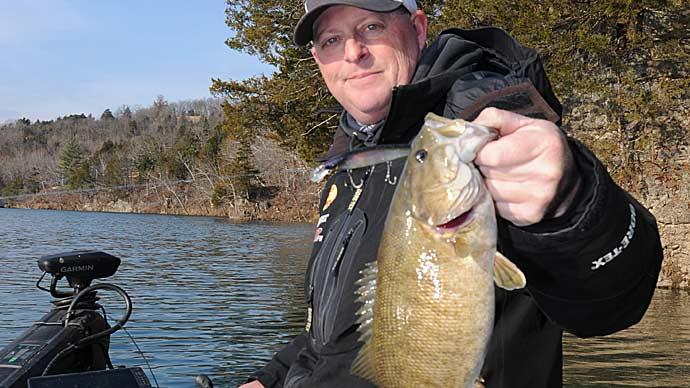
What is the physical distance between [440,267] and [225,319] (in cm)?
1220

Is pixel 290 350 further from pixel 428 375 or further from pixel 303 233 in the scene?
pixel 303 233

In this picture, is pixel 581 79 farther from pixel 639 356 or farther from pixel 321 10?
pixel 321 10

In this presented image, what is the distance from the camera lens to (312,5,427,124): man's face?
9.20 feet

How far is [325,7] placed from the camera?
2.84 meters

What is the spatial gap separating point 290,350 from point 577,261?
196 cm

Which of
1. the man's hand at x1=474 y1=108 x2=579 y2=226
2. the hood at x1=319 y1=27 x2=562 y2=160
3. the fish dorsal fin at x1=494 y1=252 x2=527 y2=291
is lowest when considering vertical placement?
the fish dorsal fin at x1=494 y1=252 x2=527 y2=291

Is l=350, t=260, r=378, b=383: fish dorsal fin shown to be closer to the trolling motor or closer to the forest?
the forest

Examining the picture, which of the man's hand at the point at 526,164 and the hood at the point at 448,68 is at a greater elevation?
the hood at the point at 448,68

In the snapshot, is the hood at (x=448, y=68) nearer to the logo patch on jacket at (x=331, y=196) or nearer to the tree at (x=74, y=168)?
the logo patch on jacket at (x=331, y=196)

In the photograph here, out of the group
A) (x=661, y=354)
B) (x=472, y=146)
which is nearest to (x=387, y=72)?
(x=472, y=146)

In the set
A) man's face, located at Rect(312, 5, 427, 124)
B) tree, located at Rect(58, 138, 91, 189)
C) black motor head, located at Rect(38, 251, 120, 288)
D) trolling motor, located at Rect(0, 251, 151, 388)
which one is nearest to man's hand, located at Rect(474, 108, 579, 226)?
man's face, located at Rect(312, 5, 427, 124)

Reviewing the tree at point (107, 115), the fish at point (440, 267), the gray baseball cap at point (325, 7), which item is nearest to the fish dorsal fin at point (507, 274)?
the fish at point (440, 267)

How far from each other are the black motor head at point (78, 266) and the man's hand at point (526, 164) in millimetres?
4185

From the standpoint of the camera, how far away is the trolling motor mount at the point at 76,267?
5113 millimetres
